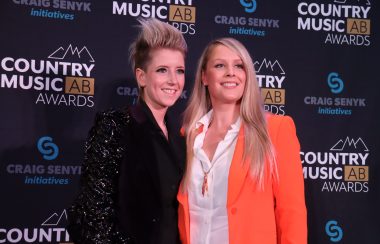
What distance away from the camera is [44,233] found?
2998 millimetres

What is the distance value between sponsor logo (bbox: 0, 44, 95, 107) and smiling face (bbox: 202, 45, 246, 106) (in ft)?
3.72

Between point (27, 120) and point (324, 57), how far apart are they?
2.41 metres

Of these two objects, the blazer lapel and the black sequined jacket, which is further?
the blazer lapel

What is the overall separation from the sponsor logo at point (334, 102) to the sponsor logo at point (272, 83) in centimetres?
23

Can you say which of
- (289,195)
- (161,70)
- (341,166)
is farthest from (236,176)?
(341,166)

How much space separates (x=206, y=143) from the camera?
7.68 feet

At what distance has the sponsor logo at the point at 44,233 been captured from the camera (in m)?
2.95

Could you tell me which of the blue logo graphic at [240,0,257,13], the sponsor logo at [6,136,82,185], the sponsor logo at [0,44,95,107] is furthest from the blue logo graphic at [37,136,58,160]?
the blue logo graphic at [240,0,257,13]

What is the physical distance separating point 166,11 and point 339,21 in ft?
4.88

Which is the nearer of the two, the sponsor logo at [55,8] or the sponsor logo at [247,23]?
the sponsor logo at [55,8]

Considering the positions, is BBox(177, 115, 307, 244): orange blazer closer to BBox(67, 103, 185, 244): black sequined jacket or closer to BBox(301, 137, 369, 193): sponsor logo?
BBox(67, 103, 185, 244): black sequined jacket

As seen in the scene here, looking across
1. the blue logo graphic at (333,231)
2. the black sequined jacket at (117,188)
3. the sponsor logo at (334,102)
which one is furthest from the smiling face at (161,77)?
the blue logo graphic at (333,231)

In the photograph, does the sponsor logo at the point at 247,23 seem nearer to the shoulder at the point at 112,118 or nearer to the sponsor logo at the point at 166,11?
the sponsor logo at the point at 166,11

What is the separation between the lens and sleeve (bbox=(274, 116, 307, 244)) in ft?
6.93
